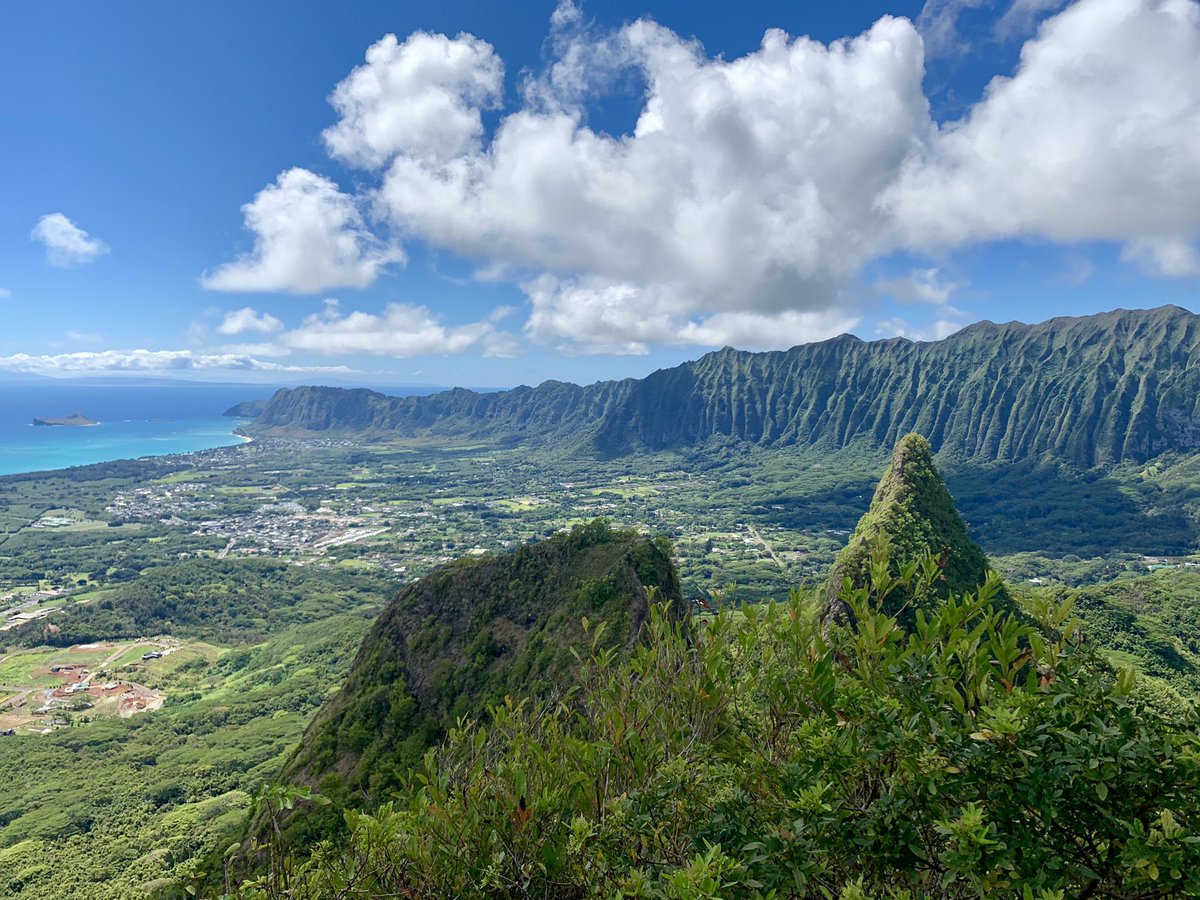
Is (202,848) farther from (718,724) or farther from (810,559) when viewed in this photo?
(810,559)

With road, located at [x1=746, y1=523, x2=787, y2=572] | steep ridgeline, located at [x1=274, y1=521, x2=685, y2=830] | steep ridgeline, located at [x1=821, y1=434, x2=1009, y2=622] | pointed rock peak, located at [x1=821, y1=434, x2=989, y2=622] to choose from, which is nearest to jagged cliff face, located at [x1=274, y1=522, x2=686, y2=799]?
steep ridgeline, located at [x1=274, y1=521, x2=685, y2=830]

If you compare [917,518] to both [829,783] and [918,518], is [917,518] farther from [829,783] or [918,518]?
[829,783]

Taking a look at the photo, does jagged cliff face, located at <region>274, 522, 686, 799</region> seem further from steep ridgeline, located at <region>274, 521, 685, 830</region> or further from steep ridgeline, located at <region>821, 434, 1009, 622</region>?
steep ridgeline, located at <region>821, 434, 1009, 622</region>

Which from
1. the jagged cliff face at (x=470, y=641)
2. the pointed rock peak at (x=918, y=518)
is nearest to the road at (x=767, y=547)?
the pointed rock peak at (x=918, y=518)

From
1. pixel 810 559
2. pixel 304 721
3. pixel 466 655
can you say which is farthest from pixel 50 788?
pixel 810 559

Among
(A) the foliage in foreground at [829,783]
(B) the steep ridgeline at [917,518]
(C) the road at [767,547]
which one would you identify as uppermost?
(A) the foliage in foreground at [829,783]

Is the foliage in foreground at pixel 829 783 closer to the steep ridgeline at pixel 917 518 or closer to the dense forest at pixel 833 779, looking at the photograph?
the dense forest at pixel 833 779
